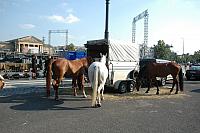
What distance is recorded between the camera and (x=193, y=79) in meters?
27.5

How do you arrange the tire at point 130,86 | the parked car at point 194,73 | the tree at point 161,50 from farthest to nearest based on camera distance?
the tree at point 161,50 < the parked car at point 194,73 < the tire at point 130,86

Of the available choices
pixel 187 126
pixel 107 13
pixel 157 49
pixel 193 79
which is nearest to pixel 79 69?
pixel 107 13

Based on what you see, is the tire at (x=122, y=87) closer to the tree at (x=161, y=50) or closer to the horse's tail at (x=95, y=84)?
the horse's tail at (x=95, y=84)

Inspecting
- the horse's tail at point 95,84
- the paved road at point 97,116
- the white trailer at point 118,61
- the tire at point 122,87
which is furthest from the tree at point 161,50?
the horse's tail at point 95,84

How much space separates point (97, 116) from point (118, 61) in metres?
6.88

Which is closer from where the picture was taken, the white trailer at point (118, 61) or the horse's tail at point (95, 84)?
the horse's tail at point (95, 84)

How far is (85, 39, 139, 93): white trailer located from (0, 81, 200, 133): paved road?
2.42m

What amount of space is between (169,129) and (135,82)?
27.7 feet

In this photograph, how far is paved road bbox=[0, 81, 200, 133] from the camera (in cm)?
728

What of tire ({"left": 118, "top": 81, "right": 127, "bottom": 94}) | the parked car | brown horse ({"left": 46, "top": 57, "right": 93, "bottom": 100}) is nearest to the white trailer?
tire ({"left": 118, "top": 81, "right": 127, "bottom": 94})

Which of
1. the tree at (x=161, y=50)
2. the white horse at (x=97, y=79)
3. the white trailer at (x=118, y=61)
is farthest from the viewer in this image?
the tree at (x=161, y=50)

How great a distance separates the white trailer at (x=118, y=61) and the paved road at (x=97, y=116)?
2.42 m

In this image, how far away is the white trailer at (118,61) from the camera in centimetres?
1479

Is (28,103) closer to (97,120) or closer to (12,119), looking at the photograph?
(12,119)
